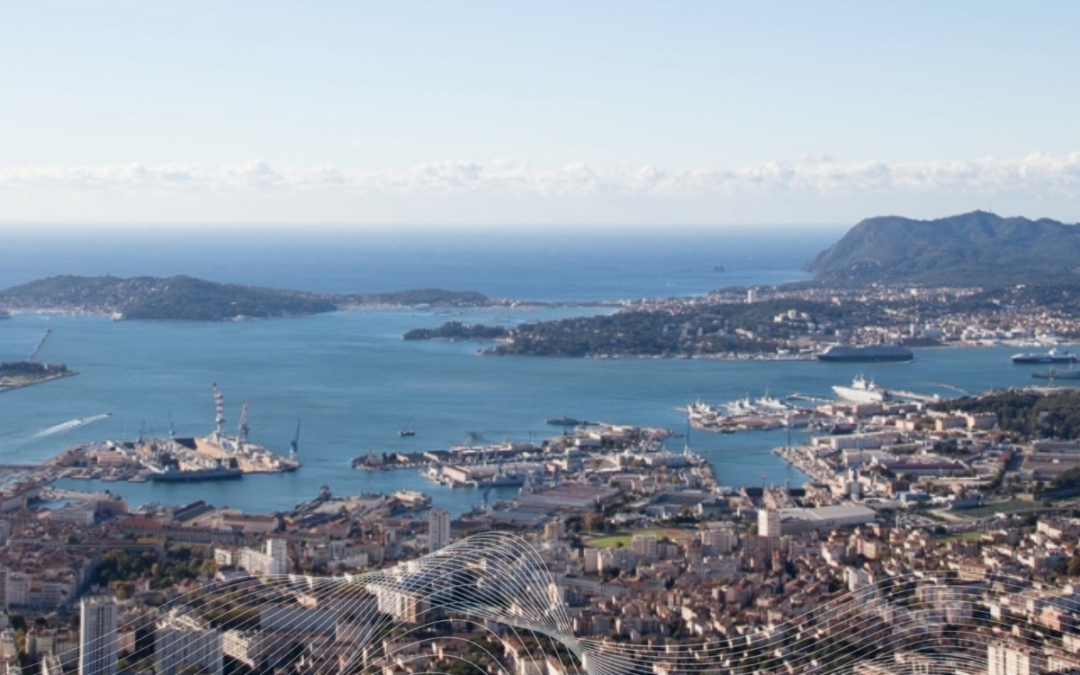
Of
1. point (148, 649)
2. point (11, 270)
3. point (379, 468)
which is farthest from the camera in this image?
point (11, 270)

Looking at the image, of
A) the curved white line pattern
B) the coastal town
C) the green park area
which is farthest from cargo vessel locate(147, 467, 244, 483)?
the curved white line pattern

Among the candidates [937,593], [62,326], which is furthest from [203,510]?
[62,326]

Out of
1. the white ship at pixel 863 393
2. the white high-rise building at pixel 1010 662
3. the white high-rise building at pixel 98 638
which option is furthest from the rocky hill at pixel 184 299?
the white high-rise building at pixel 1010 662

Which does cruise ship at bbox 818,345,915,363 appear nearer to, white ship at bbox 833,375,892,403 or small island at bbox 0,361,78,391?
white ship at bbox 833,375,892,403

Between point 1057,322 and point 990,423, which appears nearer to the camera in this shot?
point 990,423

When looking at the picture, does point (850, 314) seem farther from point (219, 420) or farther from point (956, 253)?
point (219, 420)

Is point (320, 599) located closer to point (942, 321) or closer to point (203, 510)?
point (203, 510)
